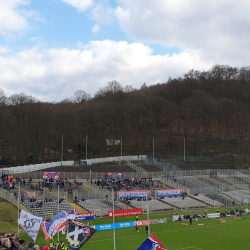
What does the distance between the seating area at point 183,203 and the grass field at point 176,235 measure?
23.6 ft

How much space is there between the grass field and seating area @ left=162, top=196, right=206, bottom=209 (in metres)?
7.20

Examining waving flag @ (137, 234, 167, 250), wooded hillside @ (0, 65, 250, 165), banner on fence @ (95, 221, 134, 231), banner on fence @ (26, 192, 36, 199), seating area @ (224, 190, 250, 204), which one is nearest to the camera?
waving flag @ (137, 234, 167, 250)

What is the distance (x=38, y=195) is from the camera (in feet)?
171

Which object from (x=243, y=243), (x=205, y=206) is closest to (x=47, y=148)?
(x=205, y=206)

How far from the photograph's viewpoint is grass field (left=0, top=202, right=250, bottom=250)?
34194mm

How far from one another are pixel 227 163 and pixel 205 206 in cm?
3441

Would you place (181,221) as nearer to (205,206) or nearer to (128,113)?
(205,206)

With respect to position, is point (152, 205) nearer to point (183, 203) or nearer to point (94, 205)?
point (183, 203)

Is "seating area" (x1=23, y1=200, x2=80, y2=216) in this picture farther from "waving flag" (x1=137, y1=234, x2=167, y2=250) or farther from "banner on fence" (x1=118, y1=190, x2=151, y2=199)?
"waving flag" (x1=137, y1=234, x2=167, y2=250)

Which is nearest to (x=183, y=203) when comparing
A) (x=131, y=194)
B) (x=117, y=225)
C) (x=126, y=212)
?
(x=131, y=194)

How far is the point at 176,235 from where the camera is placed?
3894cm

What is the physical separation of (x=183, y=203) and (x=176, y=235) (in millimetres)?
16950

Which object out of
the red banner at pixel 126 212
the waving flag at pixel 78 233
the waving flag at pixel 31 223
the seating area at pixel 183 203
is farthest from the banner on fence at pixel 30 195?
the waving flag at pixel 78 233

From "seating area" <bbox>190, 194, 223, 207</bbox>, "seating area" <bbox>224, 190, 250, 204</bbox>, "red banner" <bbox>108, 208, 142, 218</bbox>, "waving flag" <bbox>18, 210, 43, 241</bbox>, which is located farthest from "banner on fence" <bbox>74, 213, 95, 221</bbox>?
"seating area" <bbox>224, 190, 250, 204</bbox>
